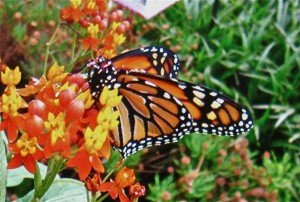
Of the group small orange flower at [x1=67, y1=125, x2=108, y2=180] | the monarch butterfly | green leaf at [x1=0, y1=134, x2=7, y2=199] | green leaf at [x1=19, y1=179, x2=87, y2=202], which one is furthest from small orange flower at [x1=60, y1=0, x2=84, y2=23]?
small orange flower at [x1=67, y1=125, x2=108, y2=180]

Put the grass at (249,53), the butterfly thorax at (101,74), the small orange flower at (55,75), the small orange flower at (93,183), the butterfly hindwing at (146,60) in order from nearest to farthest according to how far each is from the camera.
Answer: the small orange flower at (93,183)
the small orange flower at (55,75)
the butterfly thorax at (101,74)
the butterfly hindwing at (146,60)
the grass at (249,53)

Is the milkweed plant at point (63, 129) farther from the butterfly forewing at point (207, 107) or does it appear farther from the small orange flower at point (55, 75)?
the butterfly forewing at point (207, 107)

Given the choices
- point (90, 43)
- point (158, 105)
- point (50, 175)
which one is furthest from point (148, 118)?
point (50, 175)

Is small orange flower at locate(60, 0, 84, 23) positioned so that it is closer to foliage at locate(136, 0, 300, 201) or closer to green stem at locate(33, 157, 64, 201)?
green stem at locate(33, 157, 64, 201)

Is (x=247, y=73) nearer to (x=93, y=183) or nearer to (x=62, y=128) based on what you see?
(x=93, y=183)

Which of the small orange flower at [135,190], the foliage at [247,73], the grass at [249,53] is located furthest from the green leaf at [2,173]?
the grass at [249,53]

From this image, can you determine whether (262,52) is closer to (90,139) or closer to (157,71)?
(157,71)

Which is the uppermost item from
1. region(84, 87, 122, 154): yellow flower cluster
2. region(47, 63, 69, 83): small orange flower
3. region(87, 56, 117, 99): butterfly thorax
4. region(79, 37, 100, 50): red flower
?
region(79, 37, 100, 50): red flower
